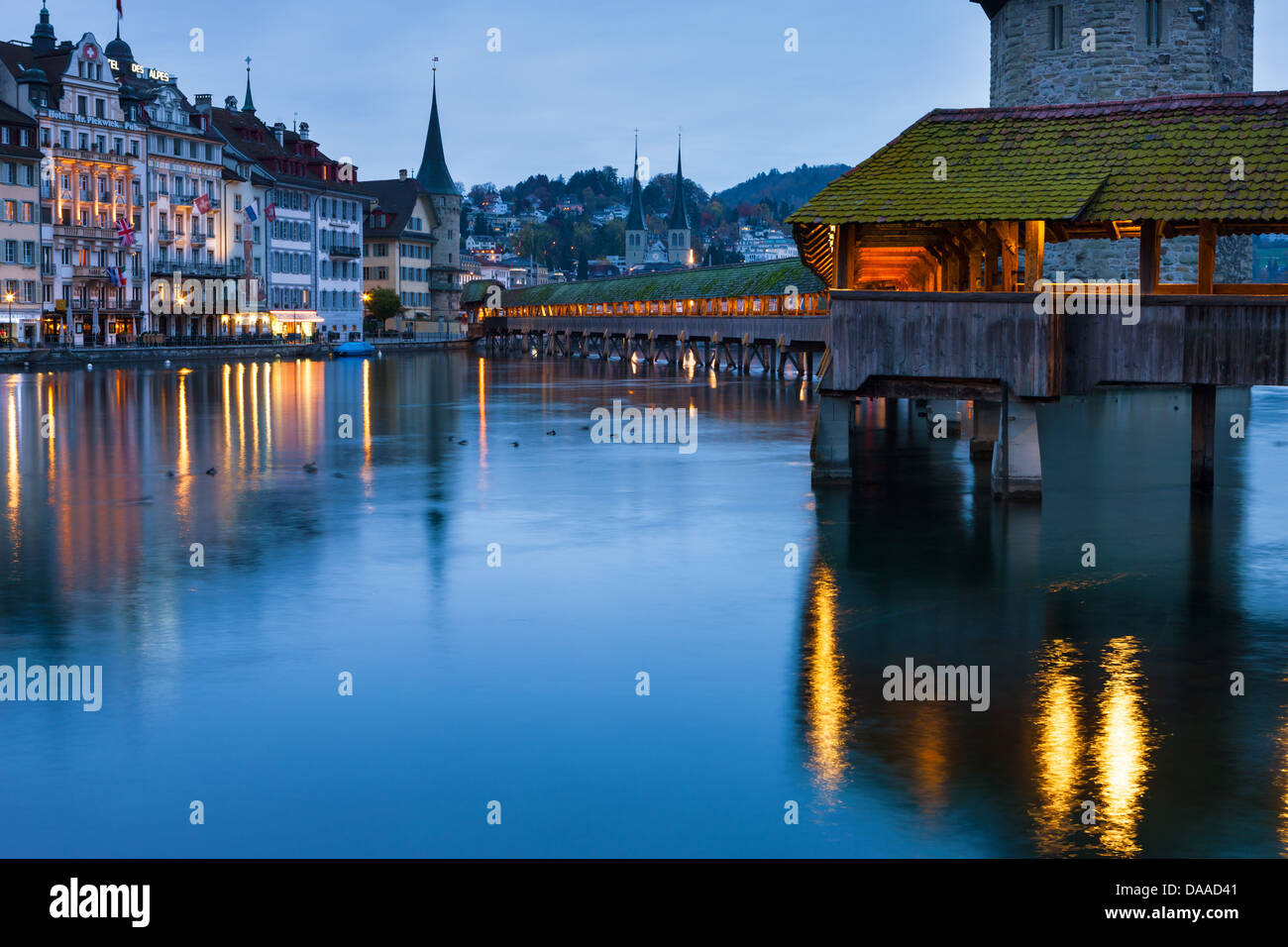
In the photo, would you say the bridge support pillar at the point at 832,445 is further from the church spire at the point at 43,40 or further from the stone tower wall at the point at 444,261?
the stone tower wall at the point at 444,261

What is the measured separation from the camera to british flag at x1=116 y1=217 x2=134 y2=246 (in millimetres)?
86438

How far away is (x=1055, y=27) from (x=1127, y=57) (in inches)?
110

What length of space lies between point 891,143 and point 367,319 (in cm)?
11242

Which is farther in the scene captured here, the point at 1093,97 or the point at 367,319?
the point at 367,319

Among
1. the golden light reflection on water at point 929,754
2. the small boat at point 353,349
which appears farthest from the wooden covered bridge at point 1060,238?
the small boat at point 353,349

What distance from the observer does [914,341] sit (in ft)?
77.9

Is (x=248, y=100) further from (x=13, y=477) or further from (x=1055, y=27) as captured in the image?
(x=13, y=477)

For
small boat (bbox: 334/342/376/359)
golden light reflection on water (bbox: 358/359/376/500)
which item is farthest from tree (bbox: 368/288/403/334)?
golden light reflection on water (bbox: 358/359/376/500)

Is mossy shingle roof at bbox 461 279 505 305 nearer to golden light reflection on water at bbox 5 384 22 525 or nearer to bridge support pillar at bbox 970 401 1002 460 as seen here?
golden light reflection on water at bbox 5 384 22 525

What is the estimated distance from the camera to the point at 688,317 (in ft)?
273

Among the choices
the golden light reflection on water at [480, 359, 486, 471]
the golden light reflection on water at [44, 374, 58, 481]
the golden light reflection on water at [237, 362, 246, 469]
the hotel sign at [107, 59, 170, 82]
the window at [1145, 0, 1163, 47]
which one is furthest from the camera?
the hotel sign at [107, 59, 170, 82]

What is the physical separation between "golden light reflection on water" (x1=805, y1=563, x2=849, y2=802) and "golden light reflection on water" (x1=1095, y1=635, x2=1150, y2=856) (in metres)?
1.75
